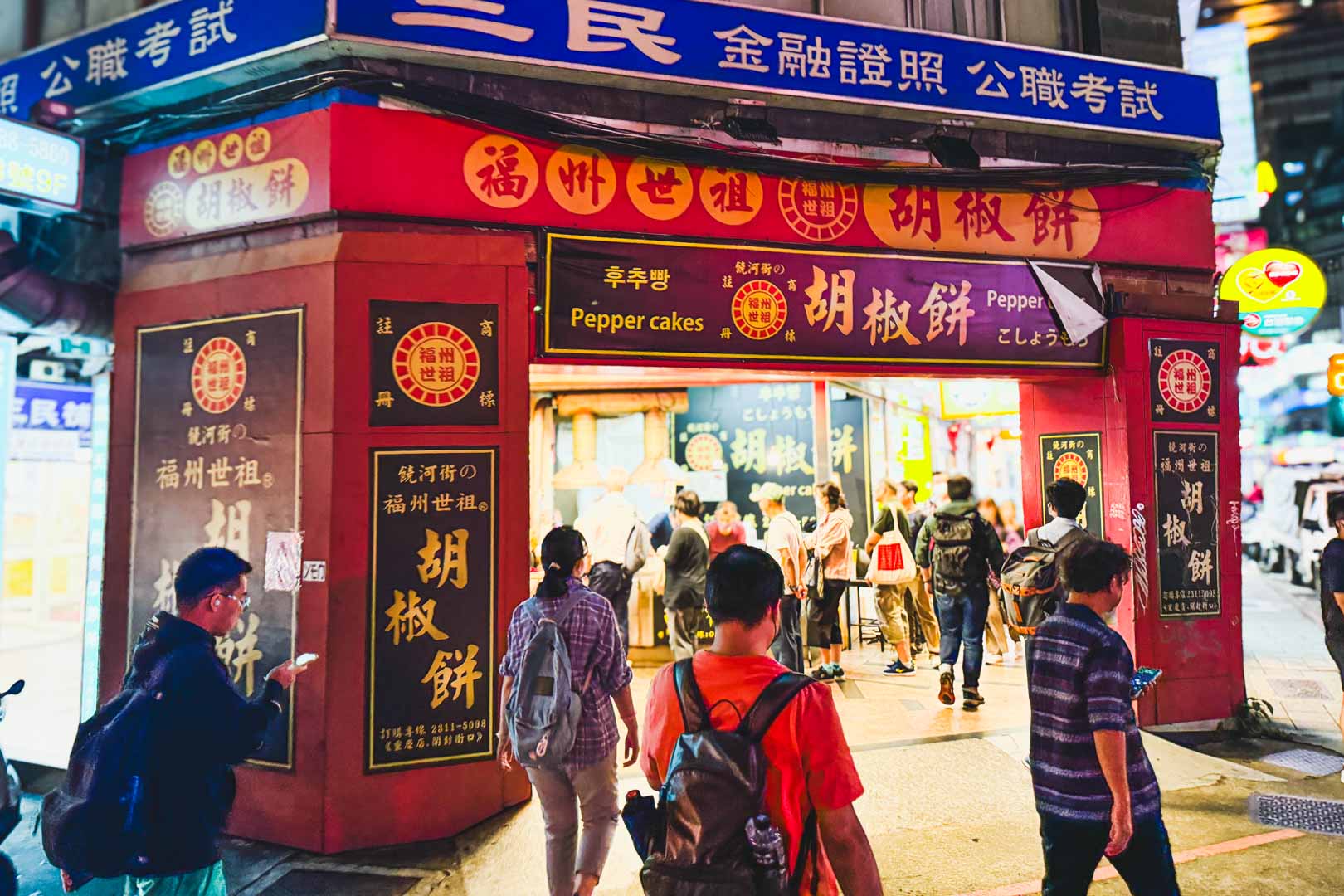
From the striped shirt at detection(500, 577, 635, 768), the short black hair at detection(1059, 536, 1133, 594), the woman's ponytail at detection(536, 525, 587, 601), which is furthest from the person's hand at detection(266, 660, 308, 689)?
the short black hair at detection(1059, 536, 1133, 594)

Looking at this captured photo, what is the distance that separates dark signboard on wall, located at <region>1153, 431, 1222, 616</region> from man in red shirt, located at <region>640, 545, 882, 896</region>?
248 inches

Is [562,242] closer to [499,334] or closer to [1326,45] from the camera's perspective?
[499,334]

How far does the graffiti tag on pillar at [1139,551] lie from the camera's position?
698 cm

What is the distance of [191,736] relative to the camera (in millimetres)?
2633

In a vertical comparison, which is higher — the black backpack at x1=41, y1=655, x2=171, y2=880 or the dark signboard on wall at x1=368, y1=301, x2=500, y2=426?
the dark signboard on wall at x1=368, y1=301, x2=500, y2=426

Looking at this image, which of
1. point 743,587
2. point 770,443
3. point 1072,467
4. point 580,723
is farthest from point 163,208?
point 1072,467

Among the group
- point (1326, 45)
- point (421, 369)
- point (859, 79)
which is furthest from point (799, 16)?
point (1326, 45)

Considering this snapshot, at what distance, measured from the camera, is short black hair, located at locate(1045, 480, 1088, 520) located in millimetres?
5777

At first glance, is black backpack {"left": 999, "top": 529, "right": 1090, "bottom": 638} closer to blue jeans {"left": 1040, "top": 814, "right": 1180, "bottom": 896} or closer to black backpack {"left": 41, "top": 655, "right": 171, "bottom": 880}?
blue jeans {"left": 1040, "top": 814, "right": 1180, "bottom": 896}

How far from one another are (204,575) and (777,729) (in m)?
2.18

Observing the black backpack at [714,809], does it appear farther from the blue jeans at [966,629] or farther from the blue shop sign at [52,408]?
the blue shop sign at [52,408]

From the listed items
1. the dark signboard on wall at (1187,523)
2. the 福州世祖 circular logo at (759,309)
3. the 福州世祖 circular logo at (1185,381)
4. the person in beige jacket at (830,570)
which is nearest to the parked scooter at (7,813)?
the 福州世祖 circular logo at (759,309)

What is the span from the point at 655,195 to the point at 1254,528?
79.6 feet

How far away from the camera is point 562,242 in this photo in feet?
19.5
